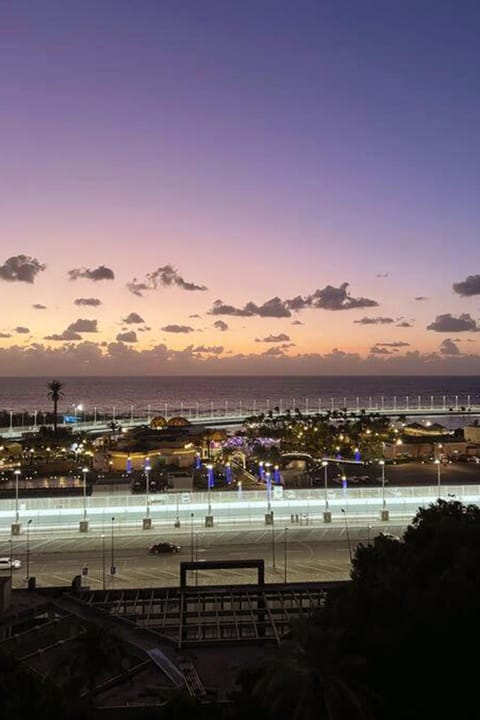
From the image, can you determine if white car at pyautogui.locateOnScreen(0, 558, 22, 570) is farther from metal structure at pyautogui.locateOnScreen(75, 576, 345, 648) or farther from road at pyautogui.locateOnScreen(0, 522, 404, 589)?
metal structure at pyautogui.locateOnScreen(75, 576, 345, 648)

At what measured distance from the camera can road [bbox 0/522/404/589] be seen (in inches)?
1318

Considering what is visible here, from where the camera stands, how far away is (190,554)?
3750cm

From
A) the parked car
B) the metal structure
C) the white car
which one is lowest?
the white car

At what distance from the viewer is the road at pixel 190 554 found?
33.5 metres

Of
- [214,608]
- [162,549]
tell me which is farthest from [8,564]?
[214,608]

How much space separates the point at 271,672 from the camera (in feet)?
46.8

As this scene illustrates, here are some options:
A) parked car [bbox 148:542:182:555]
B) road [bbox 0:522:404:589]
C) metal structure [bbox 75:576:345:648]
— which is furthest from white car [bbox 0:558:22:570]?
metal structure [bbox 75:576:345:648]

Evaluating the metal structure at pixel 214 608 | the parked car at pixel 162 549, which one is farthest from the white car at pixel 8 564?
the metal structure at pixel 214 608

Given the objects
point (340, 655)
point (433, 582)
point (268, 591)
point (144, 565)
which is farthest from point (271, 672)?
point (144, 565)

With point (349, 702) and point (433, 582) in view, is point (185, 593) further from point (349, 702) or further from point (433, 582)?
point (349, 702)

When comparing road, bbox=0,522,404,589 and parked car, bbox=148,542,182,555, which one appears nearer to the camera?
road, bbox=0,522,404,589

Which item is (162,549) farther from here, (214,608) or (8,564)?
(214,608)

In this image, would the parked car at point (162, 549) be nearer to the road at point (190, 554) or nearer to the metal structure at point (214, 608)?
the road at point (190, 554)

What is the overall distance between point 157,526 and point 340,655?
98.0 feet
